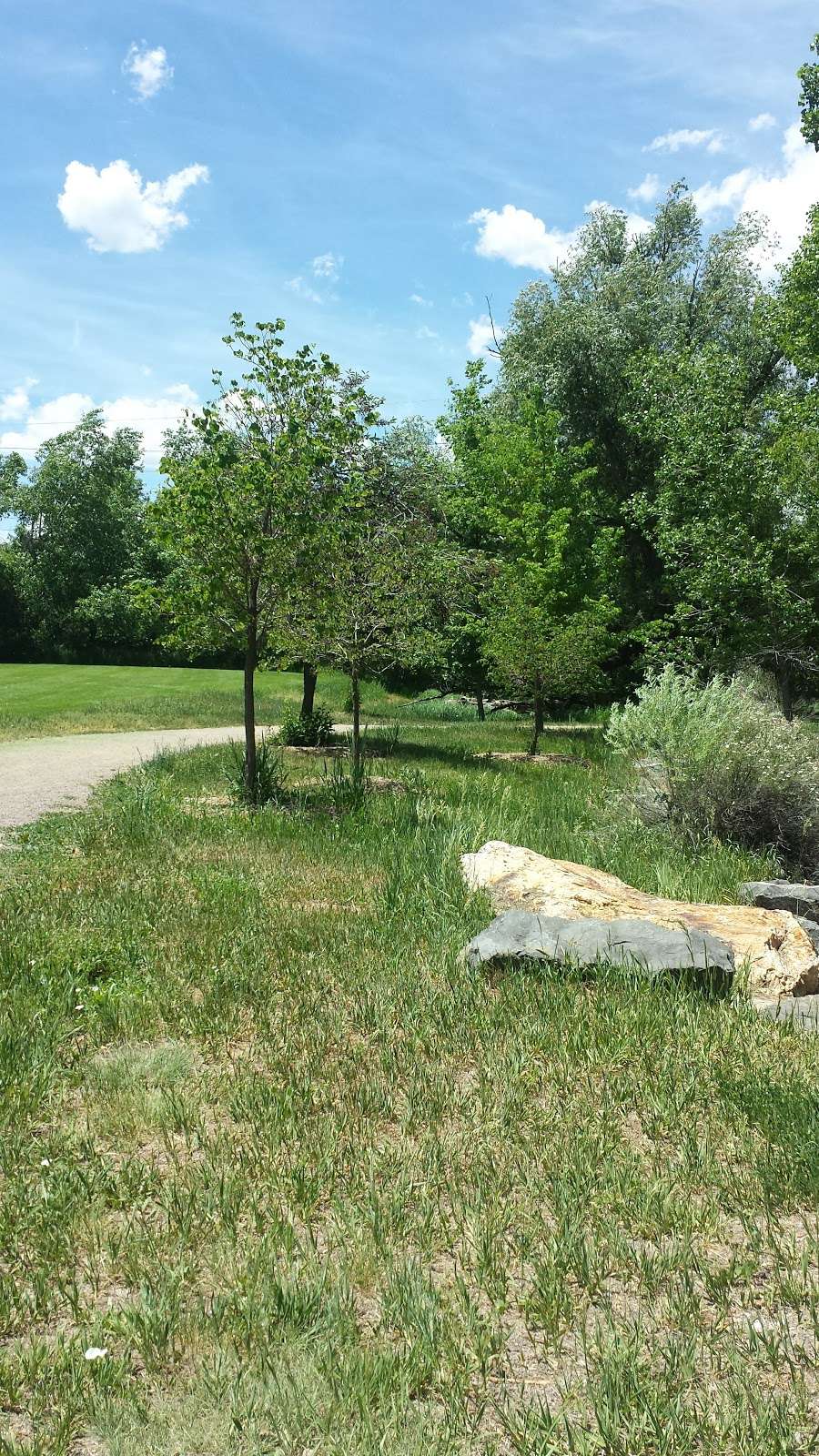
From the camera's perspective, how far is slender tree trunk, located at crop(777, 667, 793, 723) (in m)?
19.9

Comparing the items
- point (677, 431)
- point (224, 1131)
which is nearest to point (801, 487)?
point (677, 431)

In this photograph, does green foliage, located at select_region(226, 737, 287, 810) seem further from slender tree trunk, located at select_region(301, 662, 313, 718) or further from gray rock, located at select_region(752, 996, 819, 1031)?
slender tree trunk, located at select_region(301, 662, 313, 718)

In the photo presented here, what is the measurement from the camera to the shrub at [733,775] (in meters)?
9.95

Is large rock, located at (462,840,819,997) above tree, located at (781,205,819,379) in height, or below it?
below

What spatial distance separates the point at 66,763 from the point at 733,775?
32.5 ft

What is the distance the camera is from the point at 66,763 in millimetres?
14727

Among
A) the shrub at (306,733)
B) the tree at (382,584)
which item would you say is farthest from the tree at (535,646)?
the shrub at (306,733)

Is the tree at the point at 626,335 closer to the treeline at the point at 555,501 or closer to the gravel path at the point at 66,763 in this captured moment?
the treeline at the point at 555,501

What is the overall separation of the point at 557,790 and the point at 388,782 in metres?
2.30


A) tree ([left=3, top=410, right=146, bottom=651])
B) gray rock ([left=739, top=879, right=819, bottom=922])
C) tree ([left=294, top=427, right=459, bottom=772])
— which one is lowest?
gray rock ([left=739, top=879, right=819, bottom=922])

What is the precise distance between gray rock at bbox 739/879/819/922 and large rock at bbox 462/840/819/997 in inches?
31.9

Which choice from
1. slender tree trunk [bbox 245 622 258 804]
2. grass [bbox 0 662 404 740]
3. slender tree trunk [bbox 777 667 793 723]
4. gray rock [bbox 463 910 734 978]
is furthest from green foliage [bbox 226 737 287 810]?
slender tree trunk [bbox 777 667 793 723]

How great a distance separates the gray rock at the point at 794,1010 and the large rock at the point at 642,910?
8.4 inches

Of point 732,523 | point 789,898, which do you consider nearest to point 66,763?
point 789,898
